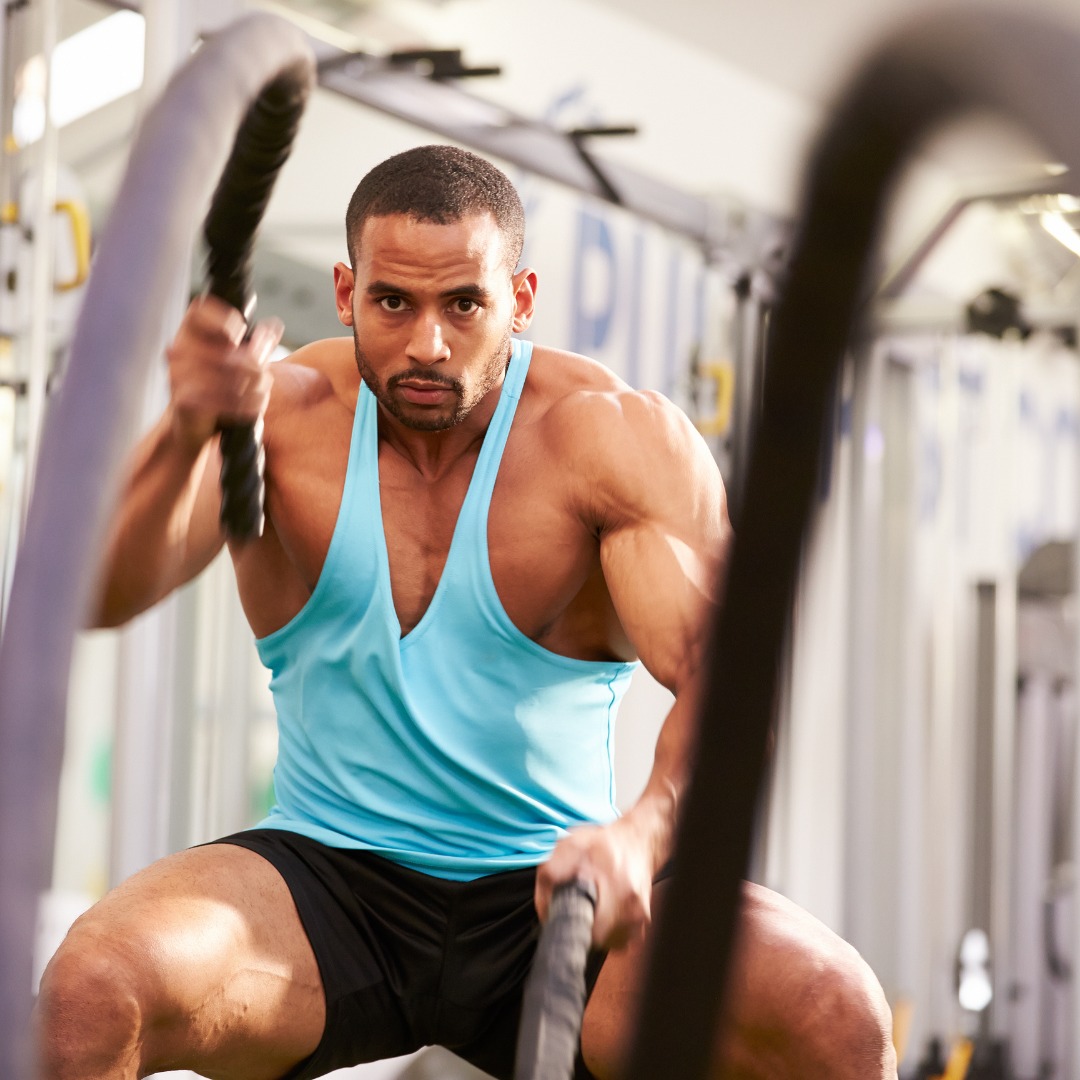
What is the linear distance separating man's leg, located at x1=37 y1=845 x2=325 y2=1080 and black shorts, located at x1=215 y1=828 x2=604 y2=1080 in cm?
4

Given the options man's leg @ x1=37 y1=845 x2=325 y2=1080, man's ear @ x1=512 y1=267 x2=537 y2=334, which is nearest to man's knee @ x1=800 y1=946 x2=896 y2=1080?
man's leg @ x1=37 y1=845 x2=325 y2=1080

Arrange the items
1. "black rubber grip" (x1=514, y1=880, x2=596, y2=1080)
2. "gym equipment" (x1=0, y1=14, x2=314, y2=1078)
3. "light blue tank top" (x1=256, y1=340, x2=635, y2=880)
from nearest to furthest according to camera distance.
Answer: "gym equipment" (x1=0, y1=14, x2=314, y2=1078), "black rubber grip" (x1=514, y1=880, x2=596, y2=1080), "light blue tank top" (x1=256, y1=340, x2=635, y2=880)

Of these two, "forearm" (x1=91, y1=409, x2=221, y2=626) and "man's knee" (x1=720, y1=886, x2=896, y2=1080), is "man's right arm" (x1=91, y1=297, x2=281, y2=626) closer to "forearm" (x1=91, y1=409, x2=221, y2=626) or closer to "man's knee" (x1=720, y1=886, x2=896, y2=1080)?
"forearm" (x1=91, y1=409, x2=221, y2=626)

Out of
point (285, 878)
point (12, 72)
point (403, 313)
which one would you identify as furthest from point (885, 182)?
point (12, 72)

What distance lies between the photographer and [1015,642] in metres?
4.56

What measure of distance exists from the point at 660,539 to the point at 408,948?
56 centimetres

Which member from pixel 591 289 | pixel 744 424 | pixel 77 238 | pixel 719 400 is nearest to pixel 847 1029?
pixel 744 424

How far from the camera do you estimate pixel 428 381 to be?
1.70 m

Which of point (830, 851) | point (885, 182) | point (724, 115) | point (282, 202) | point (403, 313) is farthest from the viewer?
point (724, 115)

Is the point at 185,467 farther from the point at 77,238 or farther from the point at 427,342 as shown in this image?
the point at 77,238

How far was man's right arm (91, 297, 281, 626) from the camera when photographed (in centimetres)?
135

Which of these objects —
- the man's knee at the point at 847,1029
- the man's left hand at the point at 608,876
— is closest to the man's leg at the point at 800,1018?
the man's knee at the point at 847,1029

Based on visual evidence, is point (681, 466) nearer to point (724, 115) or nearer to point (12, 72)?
point (12, 72)

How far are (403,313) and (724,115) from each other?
12.2 feet
